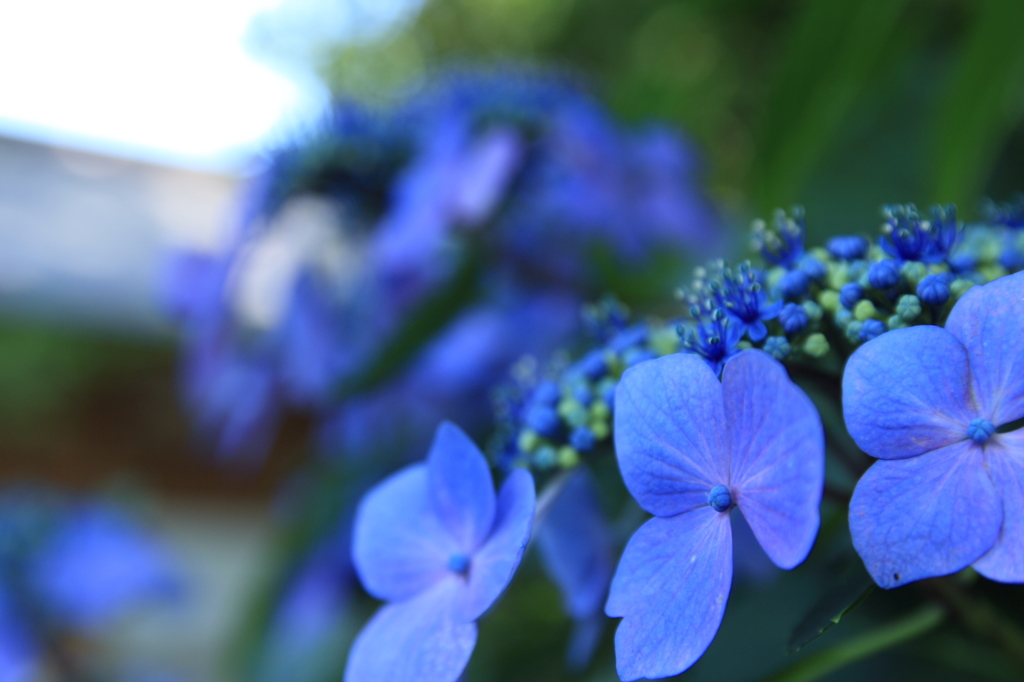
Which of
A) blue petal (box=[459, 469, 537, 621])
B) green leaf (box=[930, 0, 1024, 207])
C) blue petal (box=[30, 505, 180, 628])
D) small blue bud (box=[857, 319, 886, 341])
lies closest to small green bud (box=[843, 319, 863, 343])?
Result: small blue bud (box=[857, 319, 886, 341])

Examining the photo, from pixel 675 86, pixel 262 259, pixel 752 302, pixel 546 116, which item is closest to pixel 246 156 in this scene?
pixel 262 259

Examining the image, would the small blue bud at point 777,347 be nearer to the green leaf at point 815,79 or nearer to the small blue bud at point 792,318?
the small blue bud at point 792,318

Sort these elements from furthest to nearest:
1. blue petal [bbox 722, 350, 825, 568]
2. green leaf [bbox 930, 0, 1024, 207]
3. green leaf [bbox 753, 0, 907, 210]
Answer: green leaf [bbox 753, 0, 907, 210]
green leaf [bbox 930, 0, 1024, 207]
blue petal [bbox 722, 350, 825, 568]

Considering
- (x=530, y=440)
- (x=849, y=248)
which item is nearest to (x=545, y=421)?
(x=530, y=440)

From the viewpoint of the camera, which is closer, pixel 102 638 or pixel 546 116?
pixel 546 116

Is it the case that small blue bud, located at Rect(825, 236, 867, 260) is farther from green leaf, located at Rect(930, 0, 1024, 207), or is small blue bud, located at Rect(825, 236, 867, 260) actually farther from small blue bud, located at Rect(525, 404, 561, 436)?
green leaf, located at Rect(930, 0, 1024, 207)

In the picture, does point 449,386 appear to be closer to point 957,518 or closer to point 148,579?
point 148,579
